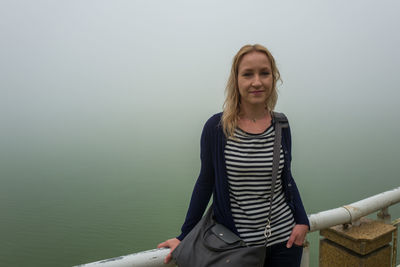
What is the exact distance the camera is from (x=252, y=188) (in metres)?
1.15

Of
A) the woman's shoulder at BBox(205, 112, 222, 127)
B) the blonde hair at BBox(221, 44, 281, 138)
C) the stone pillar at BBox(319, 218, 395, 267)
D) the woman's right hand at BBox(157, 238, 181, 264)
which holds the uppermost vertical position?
the blonde hair at BBox(221, 44, 281, 138)

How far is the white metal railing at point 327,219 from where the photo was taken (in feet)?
3.48

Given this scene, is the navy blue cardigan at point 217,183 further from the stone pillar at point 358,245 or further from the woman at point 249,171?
the stone pillar at point 358,245

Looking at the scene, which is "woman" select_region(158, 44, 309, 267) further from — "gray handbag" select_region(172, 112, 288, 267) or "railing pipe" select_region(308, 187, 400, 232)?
"railing pipe" select_region(308, 187, 400, 232)

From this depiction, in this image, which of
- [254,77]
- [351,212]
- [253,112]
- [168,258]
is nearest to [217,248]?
[168,258]

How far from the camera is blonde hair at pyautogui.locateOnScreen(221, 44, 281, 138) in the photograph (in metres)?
1.19

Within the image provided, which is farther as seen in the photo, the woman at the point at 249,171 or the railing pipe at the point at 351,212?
the railing pipe at the point at 351,212

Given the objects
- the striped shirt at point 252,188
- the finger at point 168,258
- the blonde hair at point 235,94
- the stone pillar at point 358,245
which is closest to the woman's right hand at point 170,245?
the finger at point 168,258

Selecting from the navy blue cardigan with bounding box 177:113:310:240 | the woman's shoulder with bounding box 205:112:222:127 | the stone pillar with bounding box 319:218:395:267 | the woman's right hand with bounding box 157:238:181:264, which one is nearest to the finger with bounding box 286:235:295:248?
the navy blue cardigan with bounding box 177:113:310:240

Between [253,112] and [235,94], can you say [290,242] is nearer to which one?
[253,112]

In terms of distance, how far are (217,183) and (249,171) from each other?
0.14 metres

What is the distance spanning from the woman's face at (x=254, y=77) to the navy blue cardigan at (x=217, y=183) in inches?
6.1

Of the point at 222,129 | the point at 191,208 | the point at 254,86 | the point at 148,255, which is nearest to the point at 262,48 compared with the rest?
the point at 254,86

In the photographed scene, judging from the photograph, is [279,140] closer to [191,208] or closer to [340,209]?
[191,208]
